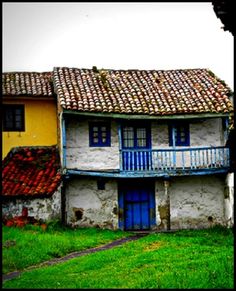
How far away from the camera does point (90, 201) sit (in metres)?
20.5

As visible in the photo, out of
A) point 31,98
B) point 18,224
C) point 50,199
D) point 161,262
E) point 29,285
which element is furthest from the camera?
point 31,98

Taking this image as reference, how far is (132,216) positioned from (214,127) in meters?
4.92

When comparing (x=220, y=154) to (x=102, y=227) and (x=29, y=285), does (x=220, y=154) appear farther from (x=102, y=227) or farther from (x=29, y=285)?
(x=29, y=285)

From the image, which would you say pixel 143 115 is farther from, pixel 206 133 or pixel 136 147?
pixel 206 133

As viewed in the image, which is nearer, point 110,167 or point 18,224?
point 18,224

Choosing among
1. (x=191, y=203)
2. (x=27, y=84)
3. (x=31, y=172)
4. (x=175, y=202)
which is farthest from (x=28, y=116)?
(x=191, y=203)

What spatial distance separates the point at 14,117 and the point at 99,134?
12.8 ft

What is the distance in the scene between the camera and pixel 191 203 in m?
21.0

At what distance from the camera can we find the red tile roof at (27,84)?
21.5 m

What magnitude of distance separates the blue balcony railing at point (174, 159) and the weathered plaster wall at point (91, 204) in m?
1.35

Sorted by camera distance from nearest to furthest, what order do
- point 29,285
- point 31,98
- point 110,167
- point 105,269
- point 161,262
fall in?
point 29,285, point 105,269, point 161,262, point 110,167, point 31,98

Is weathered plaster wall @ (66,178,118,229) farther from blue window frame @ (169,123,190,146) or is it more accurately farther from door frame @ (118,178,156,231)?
blue window frame @ (169,123,190,146)

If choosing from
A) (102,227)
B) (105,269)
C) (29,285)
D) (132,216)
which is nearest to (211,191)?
(132,216)

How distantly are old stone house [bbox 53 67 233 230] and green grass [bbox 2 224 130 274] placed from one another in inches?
65.1
